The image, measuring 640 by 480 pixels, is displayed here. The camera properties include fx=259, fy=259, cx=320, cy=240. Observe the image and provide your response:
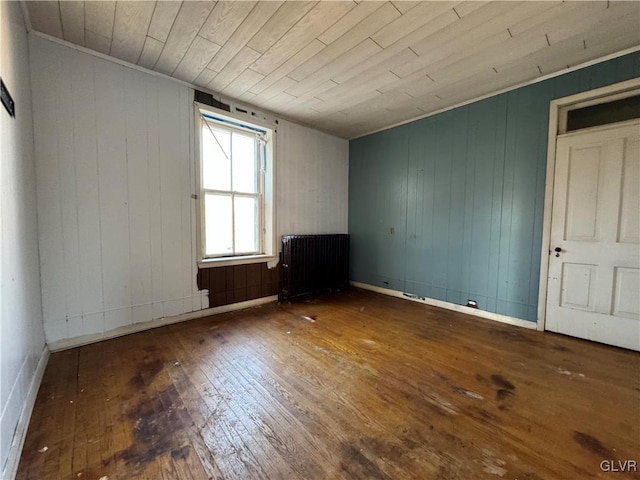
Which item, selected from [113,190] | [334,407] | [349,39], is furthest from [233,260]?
[349,39]

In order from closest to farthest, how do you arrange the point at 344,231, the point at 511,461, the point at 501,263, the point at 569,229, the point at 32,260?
the point at 511,461
the point at 32,260
the point at 569,229
the point at 501,263
the point at 344,231

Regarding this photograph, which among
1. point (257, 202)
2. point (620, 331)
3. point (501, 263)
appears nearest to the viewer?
point (620, 331)

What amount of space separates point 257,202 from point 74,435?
2937 mm

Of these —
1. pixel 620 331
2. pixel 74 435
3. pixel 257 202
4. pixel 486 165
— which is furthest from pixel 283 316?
pixel 620 331

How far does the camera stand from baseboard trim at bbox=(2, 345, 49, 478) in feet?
3.90

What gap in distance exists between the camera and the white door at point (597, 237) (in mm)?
2387

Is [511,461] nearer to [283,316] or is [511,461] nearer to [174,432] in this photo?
[174,432]

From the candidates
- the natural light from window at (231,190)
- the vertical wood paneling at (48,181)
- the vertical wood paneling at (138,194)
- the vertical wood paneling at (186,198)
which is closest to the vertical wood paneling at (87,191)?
the vertical wood paneling at (48,181)

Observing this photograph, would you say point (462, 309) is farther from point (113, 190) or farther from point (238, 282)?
point (113, 190)

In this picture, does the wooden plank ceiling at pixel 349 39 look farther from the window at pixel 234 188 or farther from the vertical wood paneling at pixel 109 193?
the window at pixel 234 188

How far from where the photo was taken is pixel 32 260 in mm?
1972

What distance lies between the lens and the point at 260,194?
3.84 meters

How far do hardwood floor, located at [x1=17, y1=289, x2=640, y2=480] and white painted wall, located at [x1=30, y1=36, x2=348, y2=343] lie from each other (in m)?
0.43

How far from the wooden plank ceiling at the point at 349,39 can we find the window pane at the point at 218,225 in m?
1.34
